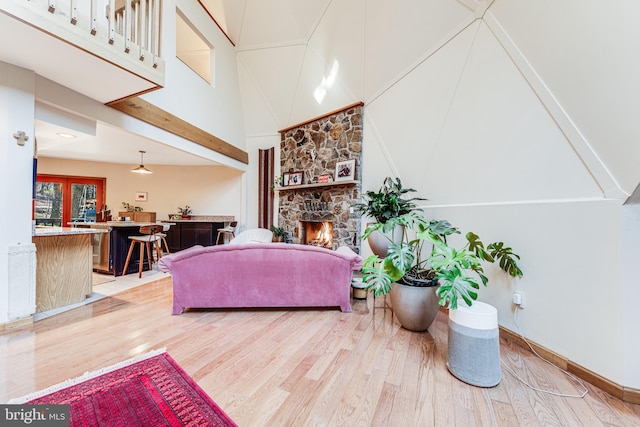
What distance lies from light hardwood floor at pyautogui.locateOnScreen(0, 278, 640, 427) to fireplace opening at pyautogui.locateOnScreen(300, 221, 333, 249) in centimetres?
272

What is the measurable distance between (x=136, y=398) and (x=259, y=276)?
132 centimetres

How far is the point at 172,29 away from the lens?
3.90 metres

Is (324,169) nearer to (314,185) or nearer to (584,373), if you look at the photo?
(314,185)

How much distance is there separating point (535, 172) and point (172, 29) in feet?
17.3

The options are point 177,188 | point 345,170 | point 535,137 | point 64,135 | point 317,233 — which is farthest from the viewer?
point 177,188

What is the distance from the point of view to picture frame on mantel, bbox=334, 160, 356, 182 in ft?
14.8

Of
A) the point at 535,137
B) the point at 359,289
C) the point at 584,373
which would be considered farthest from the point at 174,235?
the point at 584,373

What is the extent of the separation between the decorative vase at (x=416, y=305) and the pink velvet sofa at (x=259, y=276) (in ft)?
1.82

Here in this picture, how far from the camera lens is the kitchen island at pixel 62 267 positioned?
253cm

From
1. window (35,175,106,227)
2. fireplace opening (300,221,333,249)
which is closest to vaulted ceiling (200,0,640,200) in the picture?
fireplace opening (300,221,333,249)

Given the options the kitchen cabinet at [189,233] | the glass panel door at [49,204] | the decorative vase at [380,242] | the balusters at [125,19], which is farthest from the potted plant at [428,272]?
the glass panel door at [49,204]

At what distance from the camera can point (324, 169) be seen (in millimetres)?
5148

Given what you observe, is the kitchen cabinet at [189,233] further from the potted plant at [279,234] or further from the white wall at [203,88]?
the white wall at [203,88]

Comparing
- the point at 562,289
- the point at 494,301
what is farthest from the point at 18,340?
the point at 562,289
